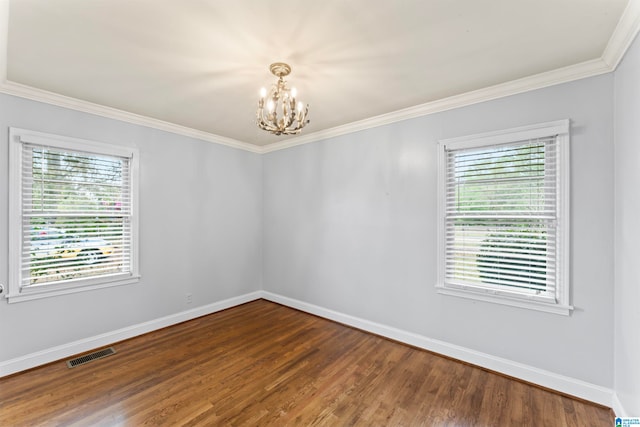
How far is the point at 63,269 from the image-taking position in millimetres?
2883

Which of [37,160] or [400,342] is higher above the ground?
[37,160]

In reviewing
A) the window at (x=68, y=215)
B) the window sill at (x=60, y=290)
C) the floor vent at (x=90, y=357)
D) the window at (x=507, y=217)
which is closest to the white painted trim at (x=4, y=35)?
the window at (x=68, y=215)

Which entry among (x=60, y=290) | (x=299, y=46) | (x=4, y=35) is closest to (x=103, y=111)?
(x=4, y=35)

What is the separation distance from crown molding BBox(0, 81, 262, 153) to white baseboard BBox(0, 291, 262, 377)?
7.97 feet

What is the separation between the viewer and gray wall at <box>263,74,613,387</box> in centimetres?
224

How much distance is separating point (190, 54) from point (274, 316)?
3312mm

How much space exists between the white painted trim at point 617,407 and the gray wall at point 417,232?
10 centimetres

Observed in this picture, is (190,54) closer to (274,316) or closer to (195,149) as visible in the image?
(195,149)

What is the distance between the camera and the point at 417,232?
3.15 metres

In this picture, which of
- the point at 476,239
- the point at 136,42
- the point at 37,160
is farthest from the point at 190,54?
the point at 476,239

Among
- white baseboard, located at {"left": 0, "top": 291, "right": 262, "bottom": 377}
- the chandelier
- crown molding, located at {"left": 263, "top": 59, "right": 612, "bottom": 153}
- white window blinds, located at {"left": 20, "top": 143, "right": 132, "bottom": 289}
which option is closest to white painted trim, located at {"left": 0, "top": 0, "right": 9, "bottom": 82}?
white window blinds, located at {"left": 20, "top": 143, "right": 132, "bottom": 289}

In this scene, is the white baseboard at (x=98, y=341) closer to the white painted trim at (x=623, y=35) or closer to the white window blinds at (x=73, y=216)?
the white window blinds at (x=73, y=216)

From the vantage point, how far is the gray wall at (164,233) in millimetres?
2674

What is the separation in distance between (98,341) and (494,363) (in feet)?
13.4
